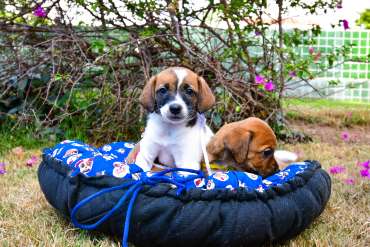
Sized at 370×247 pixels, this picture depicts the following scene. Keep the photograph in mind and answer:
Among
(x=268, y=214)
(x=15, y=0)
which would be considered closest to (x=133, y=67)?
(x=15, y=0)

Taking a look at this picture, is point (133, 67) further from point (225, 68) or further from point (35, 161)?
point (35, 161)

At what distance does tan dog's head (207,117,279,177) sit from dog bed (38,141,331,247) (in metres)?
0.36

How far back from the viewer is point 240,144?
11.7 ft

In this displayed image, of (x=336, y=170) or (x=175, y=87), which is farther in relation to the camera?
(x=336, y=170)

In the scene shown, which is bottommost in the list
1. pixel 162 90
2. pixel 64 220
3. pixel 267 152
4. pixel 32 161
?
pixel 32 161

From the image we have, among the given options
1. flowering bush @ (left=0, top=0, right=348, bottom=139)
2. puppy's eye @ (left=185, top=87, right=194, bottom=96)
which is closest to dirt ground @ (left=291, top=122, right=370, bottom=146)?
flowering bush @ (left=0, top=0, right=348, bottom=139)

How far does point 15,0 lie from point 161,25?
191 cm

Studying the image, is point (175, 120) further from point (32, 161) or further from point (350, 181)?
point (32, 161)

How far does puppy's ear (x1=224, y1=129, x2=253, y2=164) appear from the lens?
3.55 m

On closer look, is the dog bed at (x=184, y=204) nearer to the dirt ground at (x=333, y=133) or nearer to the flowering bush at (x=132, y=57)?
the flowering bush at (x=132, y=57)

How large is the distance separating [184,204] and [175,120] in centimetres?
103

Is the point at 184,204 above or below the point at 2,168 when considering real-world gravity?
above

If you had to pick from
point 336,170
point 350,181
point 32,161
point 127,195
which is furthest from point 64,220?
point 336,170

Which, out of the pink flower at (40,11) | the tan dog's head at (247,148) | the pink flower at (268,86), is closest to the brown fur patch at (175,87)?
the tan dog's head at (247,148)
